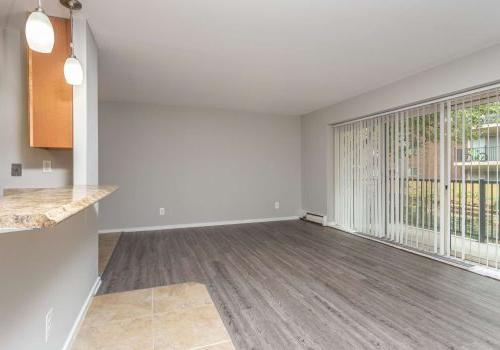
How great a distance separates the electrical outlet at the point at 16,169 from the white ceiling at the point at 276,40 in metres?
1.21

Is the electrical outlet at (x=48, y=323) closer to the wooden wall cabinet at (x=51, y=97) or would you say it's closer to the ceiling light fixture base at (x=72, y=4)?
the wooden wall cabinet at (x=51, y=97)

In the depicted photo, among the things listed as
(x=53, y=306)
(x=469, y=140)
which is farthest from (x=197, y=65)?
(x=469, y=140)

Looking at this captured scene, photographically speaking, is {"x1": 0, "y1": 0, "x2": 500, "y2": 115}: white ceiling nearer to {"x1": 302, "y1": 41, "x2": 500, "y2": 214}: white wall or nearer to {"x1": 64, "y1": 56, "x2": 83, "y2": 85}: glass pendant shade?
{"x1": 302, "y1": 41, "x2": 500, "y2": 214}: white wall

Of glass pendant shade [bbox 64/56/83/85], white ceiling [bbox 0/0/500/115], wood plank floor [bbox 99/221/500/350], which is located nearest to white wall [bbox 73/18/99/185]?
white ceiling [bbox 0/0/500/115]

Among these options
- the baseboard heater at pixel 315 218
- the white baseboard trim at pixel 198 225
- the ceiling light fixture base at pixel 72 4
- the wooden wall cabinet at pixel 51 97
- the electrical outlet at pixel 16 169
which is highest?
the ceiling light fixture base at pixel 72 4

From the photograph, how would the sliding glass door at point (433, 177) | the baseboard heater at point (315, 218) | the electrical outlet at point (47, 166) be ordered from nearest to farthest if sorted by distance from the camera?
the electrical outlet at point (47, 166) < the sliding glass door at point (433, 177) < the baseboard heater at point (315, 218)

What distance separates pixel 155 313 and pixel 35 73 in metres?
2.08

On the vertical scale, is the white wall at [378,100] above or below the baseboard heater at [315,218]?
above

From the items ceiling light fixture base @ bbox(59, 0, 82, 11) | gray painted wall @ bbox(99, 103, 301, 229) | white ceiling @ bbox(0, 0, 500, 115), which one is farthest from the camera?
gray painted wall @ bbox(99, 103, 301, 229)

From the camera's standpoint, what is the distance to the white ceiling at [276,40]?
2.16 metres

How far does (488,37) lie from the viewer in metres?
2.62

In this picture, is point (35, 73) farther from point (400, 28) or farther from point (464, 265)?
point (464, 265)

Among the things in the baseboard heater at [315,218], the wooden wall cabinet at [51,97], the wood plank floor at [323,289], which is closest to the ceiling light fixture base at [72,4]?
the wooden wall cabinet at [51,97]

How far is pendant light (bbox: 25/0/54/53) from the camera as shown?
140 cm
